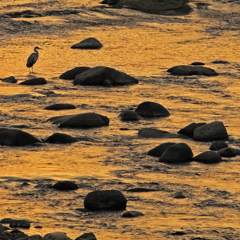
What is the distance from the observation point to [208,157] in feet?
30.5

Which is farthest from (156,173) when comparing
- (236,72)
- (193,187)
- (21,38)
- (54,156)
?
(21,38)

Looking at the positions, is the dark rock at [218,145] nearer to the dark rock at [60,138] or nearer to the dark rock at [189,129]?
the dark rock at [189,129]

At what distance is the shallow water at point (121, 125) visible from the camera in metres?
7.15

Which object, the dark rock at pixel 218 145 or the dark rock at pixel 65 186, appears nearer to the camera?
the dark rock at pixel 65 186

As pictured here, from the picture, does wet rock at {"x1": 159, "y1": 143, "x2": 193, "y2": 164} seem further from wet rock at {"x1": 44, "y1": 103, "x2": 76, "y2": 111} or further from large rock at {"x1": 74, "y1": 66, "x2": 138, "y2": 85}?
large rock at {"x1": 74, "y1": 66, "x2": 138, "y2": 85}

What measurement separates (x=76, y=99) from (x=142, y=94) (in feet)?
4.80

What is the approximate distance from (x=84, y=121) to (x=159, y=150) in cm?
199

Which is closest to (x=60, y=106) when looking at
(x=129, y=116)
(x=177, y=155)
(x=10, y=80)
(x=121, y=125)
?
(x=129, y=116)

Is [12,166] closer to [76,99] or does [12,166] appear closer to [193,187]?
[193,187]

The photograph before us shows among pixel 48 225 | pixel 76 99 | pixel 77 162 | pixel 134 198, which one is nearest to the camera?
pixel 48 225

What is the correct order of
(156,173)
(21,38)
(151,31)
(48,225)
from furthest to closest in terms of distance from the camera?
1. (151,31)
2. (21,38)
3. (156,173)
4. (48,225)

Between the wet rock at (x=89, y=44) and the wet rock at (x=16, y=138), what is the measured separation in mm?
10395

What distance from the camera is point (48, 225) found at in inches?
270

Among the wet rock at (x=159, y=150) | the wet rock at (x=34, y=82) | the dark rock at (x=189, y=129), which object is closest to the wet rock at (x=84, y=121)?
the dark rock at (x=189, y=129)
